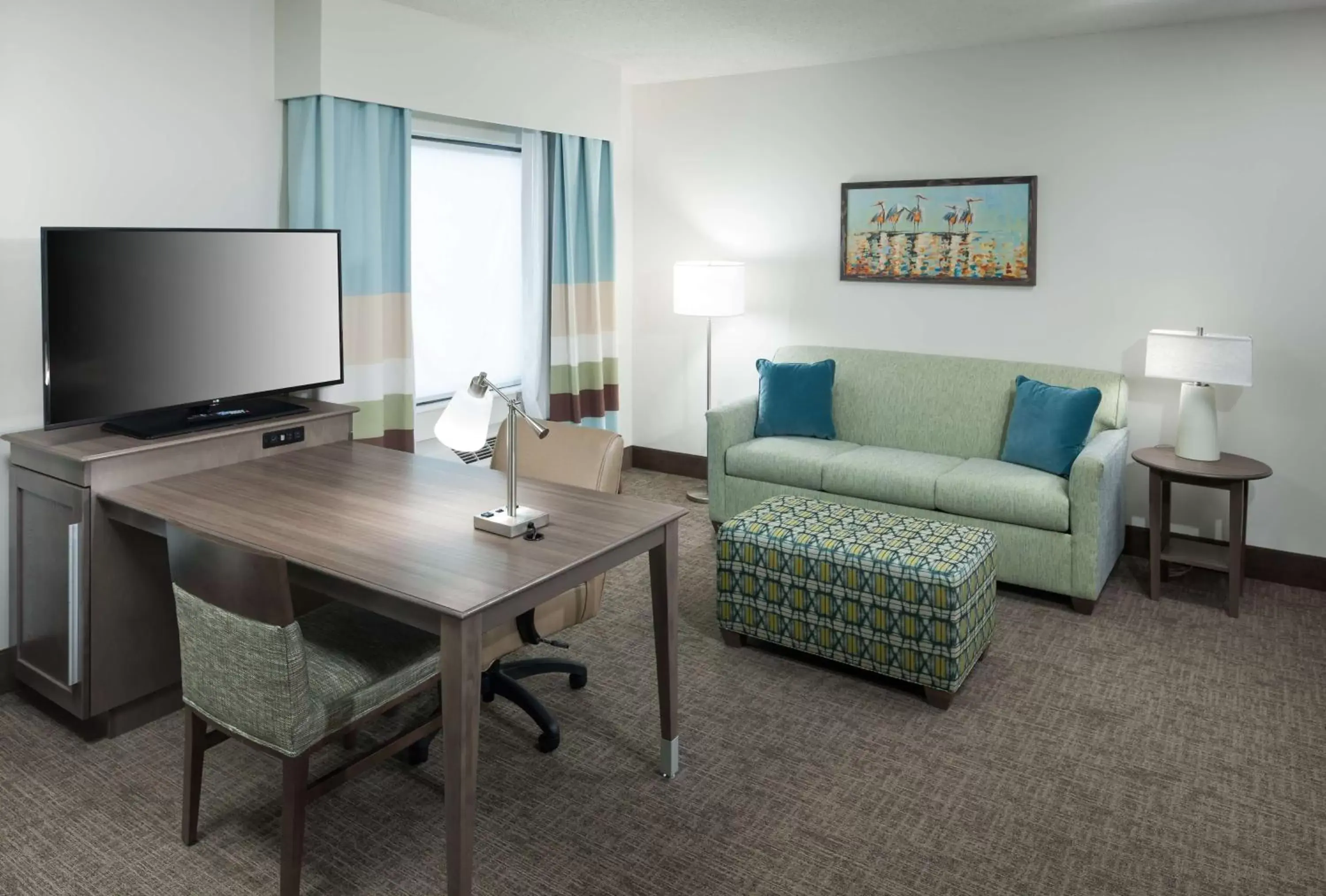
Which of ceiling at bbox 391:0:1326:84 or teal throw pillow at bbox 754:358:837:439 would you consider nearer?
ceiling at bbox 391:0:1326:84

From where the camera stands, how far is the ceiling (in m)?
4.00

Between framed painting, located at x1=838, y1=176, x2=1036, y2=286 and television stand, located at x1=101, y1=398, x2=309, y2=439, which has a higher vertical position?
framed painting, located at x1=838, y1=176, x2=1036, y2=286

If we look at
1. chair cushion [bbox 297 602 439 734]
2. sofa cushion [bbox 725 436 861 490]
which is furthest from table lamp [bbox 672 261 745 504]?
chair cushion [bbox 297 602 439 734]

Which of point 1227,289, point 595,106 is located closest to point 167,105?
point 595,106

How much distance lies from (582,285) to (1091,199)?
8.65 ft

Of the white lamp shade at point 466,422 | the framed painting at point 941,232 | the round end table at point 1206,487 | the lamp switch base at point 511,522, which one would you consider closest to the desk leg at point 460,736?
the lamp switch base at point 511,522

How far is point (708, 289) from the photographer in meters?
5.32

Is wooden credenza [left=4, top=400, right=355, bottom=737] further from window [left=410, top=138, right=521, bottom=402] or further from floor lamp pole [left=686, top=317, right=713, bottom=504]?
floor lamp pole [left=686, top=317, right=713, bottom=504]

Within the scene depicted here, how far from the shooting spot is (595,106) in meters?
5.35

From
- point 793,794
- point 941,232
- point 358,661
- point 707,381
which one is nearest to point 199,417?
point 358,661

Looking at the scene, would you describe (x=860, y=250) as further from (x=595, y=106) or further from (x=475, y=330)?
(x=475, y=330)

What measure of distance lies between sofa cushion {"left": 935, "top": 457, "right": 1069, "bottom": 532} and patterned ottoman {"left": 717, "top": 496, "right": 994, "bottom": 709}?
54 cm

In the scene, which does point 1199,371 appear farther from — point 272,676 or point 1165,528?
point 272,676

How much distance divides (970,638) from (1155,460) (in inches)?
57.8
